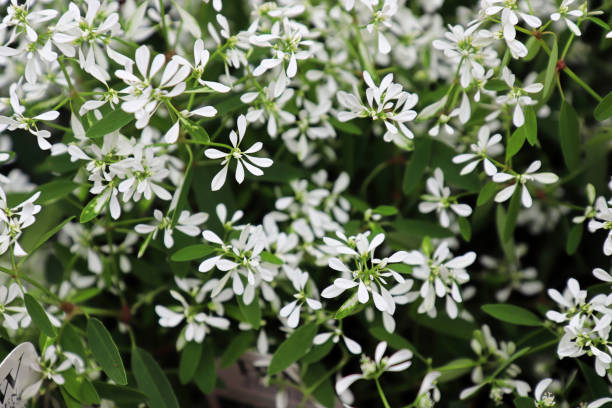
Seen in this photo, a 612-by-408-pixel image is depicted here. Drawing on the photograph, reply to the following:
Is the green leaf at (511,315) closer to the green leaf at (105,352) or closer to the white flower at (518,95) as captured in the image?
the white flower at (518,95)

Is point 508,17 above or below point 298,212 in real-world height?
above

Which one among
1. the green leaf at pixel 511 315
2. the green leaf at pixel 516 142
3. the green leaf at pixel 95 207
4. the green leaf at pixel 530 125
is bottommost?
the green leaf at pixel 511 315

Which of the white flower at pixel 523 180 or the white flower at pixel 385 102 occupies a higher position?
the white flower at pixel 385 102

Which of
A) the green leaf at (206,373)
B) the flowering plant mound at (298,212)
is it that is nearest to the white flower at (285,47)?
the flowering plant mound at (298,212)

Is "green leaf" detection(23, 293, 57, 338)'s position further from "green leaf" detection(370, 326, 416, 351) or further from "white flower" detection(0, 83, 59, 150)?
"green leaf" detection(370, 326, 416, 351)

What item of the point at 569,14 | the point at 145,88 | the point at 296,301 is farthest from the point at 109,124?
the point at 569,14

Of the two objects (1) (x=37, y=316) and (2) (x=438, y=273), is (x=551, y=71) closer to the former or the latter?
(2) (x=438, y=273)

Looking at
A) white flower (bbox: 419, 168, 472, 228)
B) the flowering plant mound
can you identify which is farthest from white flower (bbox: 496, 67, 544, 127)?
white flower (bbox: 419, 168, 472, 228)
